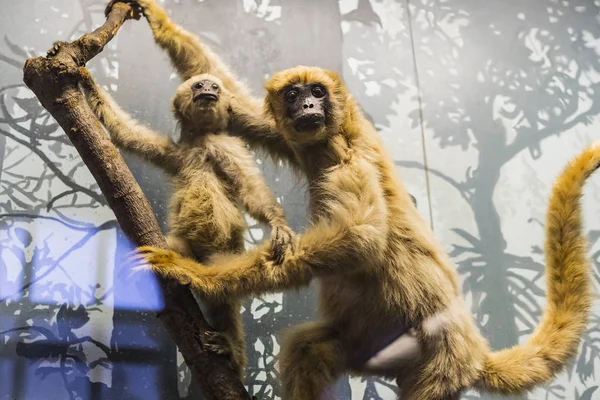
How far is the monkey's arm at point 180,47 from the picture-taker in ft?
11.4

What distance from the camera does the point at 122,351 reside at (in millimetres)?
3115

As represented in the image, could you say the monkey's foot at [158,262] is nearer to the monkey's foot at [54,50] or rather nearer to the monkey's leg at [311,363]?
the monkey's leg at [311,363]

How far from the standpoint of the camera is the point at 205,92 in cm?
316

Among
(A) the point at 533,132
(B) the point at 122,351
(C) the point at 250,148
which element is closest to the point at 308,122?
(C) the point at 250,148

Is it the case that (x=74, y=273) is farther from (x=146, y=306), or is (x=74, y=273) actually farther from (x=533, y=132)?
(x=533, y=132)

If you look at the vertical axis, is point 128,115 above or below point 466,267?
above

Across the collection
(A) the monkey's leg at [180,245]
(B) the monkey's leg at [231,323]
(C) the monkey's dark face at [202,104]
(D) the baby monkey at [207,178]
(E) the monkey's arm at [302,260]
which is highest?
(C) the monkey's dark face at [202,104]

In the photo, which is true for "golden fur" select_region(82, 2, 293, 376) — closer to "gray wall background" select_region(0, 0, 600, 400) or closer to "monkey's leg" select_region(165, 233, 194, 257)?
"monkey's leg" select_region(165, 233, 194, 257)

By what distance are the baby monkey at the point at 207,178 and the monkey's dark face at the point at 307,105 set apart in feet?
1.19

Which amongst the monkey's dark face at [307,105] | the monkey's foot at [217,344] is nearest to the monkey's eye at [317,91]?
the monkey's dark face at [307,105]

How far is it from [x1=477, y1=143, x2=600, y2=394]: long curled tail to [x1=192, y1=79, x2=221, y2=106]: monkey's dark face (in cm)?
162

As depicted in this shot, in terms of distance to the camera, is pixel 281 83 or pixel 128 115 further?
pixel 128 115

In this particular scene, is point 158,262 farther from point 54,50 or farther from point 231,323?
point 54,50

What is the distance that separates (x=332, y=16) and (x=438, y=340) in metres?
2.16
